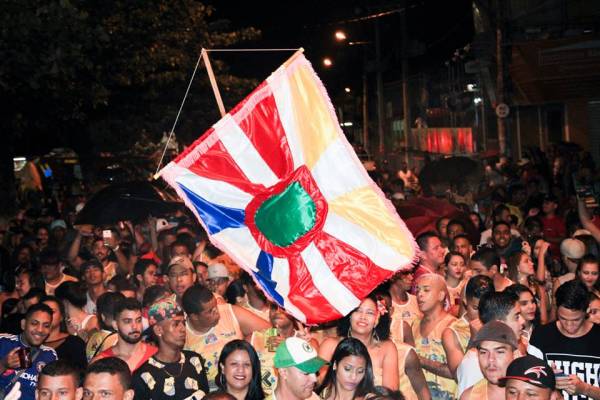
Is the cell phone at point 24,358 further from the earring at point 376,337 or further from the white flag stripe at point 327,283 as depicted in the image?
the earring at point 376,337

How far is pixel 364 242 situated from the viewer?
787 cm

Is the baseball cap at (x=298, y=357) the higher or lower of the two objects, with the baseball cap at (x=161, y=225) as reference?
lower

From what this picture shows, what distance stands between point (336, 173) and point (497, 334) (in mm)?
2254

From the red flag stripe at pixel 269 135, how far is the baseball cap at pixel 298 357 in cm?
222

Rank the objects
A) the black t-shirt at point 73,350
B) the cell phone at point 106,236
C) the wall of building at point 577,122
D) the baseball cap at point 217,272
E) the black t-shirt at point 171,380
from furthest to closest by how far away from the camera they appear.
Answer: the wall of building at point 577,122 < the cell phone at point 106,236 < the baseball cap at point 217,272 < the black t-shirt at point 73,350 < the black t-shirt at point 171,380

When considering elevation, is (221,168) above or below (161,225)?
above

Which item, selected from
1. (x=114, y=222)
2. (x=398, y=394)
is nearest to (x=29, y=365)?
(x=398, y=394)

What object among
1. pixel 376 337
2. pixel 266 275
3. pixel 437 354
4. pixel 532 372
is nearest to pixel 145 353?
pixel 266 275

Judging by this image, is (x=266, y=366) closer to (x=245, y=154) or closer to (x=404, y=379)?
(x=404, y=379)

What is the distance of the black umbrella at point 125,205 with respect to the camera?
557 inches

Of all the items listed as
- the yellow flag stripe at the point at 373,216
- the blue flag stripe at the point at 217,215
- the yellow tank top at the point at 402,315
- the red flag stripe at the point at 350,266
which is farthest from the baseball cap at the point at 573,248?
the blue flag stripe at the point at 217,215

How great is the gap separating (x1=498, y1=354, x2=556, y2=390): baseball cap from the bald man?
6.46 ft

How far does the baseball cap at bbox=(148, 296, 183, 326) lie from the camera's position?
732 cm

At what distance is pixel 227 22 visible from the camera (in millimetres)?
26844
